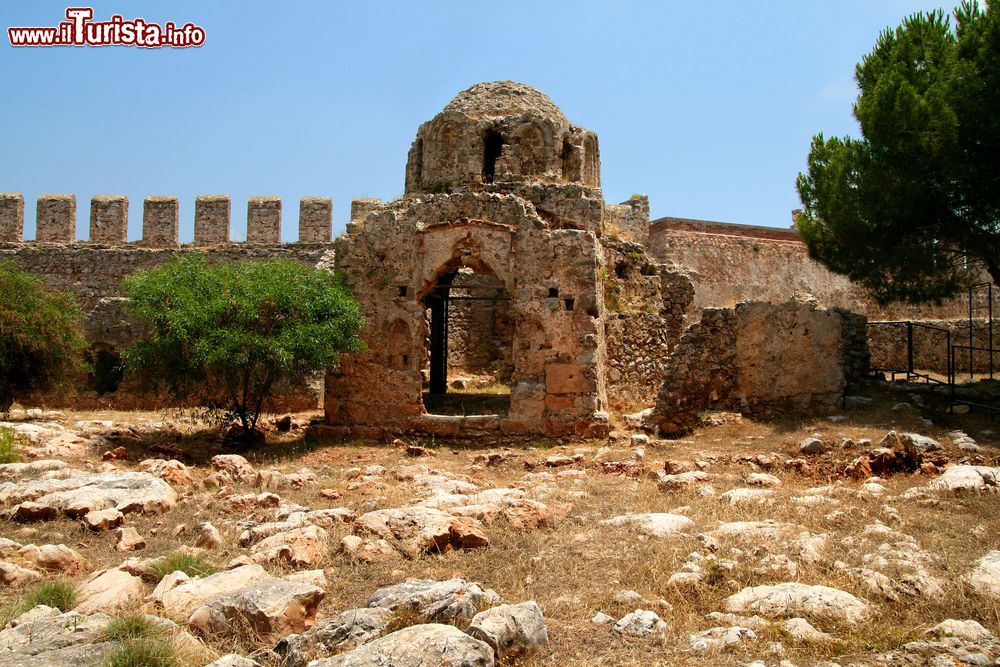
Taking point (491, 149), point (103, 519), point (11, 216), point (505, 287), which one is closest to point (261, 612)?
point (103, 519)

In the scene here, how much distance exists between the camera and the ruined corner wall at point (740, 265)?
29.5m

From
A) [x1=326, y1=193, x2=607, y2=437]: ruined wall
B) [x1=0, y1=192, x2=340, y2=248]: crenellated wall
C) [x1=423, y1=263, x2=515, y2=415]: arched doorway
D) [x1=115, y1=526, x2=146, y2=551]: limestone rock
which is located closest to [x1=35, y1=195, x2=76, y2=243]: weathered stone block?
[x1=0, y1=192, x2=340, y2=248]: crenellated wall

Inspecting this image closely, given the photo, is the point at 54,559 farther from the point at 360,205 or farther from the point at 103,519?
the point at 360,205

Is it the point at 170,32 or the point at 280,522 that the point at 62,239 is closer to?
the point at 170,32

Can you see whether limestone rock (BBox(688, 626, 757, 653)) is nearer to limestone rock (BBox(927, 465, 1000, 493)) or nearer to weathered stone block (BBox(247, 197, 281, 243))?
limestone rock (BBox(927, 465, 1000, 493))

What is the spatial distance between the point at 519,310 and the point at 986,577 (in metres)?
8.81

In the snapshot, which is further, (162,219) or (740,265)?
(740,265)

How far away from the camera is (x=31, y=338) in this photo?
13477 millimetres

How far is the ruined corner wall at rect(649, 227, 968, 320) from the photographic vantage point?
29.5 metres

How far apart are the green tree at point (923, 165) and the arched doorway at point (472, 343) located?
7.79 meters

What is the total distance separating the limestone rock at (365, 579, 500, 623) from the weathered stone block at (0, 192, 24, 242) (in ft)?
77.6

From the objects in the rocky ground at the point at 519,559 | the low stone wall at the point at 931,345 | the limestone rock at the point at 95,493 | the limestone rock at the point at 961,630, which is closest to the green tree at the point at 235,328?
the rocky ground at the point at 519,559

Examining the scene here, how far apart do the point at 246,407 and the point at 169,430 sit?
5.27 feet

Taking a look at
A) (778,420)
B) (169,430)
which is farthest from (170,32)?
(778,420)
